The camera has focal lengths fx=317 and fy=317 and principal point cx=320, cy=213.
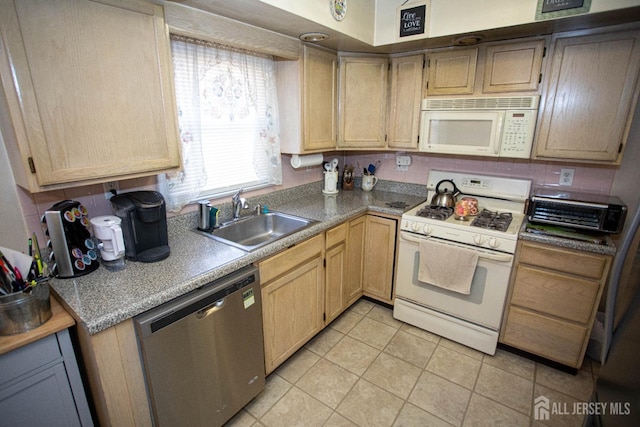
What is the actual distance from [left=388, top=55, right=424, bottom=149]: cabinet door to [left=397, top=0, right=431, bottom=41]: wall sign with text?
0.30 metres

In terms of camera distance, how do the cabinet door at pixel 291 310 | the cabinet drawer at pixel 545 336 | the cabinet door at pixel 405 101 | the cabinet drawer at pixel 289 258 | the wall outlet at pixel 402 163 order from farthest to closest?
1. the wall outlet at pixel 402 163
2. the cabinet door at pixel 405 101
3. the cabinet drawer at pixel 545 336
4. the cabinet door at pixel 291 310
5. the cabinet drawer at pixel 289 258

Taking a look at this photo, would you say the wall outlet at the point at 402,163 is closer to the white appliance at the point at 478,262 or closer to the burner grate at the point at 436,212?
the white appliance at the point at 478,262

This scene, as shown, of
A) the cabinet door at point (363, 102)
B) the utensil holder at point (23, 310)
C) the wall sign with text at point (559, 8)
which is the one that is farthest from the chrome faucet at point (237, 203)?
the wall sign with text at point (559, 8)

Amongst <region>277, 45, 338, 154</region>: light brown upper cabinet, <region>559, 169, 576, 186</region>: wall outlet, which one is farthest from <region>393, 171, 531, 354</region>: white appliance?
<region>277, 45, 338, 154</region>: light brown upper cabinet

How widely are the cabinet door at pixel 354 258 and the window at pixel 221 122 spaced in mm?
704

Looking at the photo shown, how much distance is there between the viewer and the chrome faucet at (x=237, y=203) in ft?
7.00

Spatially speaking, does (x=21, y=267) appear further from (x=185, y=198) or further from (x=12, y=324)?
(x=185, y=198)

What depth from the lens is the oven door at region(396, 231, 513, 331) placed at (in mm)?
2033

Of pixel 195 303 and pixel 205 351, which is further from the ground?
pixel 195 303

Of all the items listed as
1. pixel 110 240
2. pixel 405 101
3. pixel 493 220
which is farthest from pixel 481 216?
pixel 110 240

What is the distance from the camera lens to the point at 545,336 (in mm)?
2027

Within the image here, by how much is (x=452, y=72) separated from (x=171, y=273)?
7.24 feet

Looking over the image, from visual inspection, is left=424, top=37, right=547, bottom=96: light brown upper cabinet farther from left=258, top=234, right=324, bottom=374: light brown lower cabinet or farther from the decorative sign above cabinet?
left=258, top=234, right=324, bottom=374: light brown lower cabinet

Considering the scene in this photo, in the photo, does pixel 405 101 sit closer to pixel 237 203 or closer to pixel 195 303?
pixel 237 203
